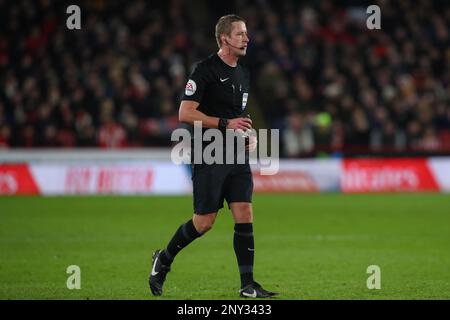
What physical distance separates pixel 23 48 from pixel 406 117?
430 inches

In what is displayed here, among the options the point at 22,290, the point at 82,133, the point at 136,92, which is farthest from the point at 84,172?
the point at 22,290

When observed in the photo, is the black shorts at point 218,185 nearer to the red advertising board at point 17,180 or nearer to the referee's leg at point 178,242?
the referee's leg at point 178,242

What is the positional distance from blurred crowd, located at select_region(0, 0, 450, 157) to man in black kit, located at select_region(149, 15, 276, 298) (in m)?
14.6

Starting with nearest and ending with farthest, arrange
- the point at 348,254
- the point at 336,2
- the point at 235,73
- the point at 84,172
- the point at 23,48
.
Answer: the point at 235,73 → the point at 348,254 → the point at 84,172 → the point at 23,48 → the point at 336,2

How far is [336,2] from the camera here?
29141mm

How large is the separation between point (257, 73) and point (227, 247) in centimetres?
1382

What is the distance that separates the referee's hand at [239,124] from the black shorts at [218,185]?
1.27 feet

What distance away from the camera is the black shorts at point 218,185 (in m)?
8.52

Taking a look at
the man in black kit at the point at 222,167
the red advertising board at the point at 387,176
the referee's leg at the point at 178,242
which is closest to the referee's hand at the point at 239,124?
the man in black kit at the point at 222,167

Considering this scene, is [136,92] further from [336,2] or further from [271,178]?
[336,2]

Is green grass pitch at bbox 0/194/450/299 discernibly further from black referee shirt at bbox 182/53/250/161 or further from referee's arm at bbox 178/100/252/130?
black referee shirt at bbox 182/53/250/161

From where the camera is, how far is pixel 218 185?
335 inches

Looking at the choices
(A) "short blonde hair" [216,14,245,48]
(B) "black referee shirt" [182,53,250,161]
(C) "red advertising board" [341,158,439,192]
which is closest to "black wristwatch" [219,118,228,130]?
(B) "black referee shirt" [182,53,250,161]

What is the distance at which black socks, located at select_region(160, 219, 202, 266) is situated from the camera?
8.64 meters
